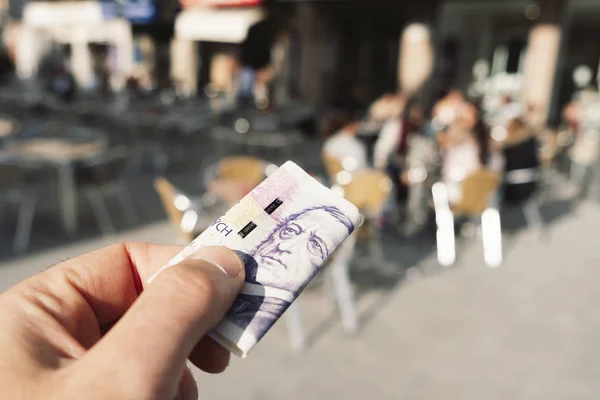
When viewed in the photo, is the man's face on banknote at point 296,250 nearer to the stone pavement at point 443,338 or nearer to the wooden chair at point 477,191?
the stone pavement at point 443,338

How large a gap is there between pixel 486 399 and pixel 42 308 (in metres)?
2.97

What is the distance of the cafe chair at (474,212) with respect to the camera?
188 inches

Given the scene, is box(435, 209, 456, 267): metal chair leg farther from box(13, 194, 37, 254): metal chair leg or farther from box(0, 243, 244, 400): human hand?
box(0, 243, 244, 400): human hand

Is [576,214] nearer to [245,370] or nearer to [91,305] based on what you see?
[245,370]

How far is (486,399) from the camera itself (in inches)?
121

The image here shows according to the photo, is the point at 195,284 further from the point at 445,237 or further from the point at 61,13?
the point at 61,13

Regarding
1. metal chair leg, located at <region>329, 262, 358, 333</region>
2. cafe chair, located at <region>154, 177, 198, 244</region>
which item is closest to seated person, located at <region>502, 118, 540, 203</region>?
metal chair leg, located at <region>329, 262, 358, 333</region>

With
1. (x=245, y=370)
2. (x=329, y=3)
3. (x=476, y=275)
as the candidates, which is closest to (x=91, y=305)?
(x=245, y=370)

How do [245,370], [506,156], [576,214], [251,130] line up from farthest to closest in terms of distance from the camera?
1. [251,130]
2. [576,214]
3. [506,156]
4. [245,370]

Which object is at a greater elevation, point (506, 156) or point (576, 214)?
point (506, 156)

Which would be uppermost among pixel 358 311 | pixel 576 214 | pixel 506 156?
pixel 506 156

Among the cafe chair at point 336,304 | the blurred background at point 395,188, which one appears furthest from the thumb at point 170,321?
the cafe chair at point 336,304

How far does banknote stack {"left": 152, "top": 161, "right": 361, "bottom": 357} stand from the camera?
3.00 ft

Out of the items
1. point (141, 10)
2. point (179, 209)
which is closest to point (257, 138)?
point (179, 209)
